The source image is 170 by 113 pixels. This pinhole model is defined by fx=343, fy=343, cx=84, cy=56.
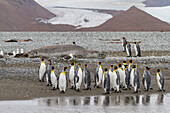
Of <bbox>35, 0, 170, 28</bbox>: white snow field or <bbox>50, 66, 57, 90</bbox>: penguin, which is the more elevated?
<bbox>35, 0, 170, 28</bbox>: white snow field

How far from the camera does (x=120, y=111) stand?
6.74m

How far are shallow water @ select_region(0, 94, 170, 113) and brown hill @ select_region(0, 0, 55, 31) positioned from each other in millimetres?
102785

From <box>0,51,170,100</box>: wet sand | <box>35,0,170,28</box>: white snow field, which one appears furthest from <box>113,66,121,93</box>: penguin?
<box>35,0,170,28</box>: white snow field

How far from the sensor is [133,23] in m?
109

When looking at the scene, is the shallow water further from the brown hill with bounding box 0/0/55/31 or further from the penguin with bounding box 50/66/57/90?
the brown hill with bounding box 0/0/55/31

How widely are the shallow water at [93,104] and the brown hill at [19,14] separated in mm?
102785

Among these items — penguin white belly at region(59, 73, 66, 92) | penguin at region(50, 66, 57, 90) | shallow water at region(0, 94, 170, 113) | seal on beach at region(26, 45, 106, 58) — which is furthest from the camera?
seal on beach at region(26, 45, 106, 58)

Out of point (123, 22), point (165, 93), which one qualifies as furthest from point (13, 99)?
point (123, 22)

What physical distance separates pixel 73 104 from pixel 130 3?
10932 centimetres

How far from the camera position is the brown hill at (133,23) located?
103250 mm

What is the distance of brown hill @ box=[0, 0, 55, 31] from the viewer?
Result: 4485 inches

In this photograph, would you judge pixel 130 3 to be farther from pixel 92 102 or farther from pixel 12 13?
pixel 92 102

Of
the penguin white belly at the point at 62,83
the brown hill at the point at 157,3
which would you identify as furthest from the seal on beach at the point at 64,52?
the brown hill at the point at 157,3

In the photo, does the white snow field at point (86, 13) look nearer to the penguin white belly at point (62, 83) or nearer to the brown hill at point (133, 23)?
the brown hill at point (133, 23)
